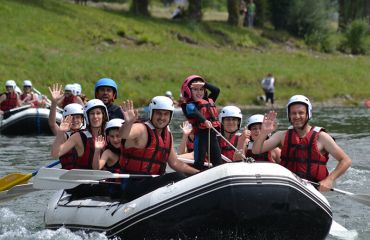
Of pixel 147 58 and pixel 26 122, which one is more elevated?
pixel 147 58

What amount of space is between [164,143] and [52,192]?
441 cm

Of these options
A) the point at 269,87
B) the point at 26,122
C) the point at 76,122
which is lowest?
the point at 269,87

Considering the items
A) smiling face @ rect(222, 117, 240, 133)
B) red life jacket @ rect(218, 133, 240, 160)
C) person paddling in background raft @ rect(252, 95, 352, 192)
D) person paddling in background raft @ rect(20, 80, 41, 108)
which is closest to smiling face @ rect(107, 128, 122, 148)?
person paddling in background raft @ rect(252, 95, 352, 192)

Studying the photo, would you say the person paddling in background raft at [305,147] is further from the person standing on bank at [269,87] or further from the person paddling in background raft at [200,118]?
the person standing on bank at [269,87]

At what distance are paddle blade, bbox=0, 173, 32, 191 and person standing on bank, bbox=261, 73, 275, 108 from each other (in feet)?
65.0

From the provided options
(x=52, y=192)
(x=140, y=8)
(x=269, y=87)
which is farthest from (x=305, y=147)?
(x=140, y=8)

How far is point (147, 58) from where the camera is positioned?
32.0 meters

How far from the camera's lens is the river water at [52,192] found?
398 inches

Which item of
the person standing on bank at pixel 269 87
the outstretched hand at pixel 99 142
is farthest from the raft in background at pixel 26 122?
the outstretched hand at pixel 99 142

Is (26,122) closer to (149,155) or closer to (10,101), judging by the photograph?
(10,101)

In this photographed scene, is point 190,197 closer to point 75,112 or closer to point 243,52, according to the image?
point 75,112

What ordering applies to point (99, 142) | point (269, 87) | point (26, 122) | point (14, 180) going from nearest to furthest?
point (99, 142) < point (14, 180) < point (26, 122) < point (269, 87)

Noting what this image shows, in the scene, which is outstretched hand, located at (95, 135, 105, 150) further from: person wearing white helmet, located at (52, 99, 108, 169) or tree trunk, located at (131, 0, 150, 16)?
tree trunk, located at (131, 0, 150, 16)

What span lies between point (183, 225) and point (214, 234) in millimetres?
303
